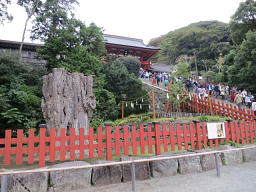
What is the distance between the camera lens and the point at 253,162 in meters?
4.85

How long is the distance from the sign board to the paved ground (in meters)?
1.33

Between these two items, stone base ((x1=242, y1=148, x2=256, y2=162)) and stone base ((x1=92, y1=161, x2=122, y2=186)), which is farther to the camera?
stone base ((x1=242, y1=148, x2=256, y2=162))

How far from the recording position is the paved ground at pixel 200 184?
3107 millimetres

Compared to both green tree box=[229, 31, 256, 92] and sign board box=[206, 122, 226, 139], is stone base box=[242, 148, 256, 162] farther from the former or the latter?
green tree box=[229, 31, 256, 92]

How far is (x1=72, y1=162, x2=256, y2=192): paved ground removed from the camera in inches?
122

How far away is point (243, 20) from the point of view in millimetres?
19594

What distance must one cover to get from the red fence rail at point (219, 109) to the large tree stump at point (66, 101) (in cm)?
754

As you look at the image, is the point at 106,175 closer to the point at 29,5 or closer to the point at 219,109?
the point at 219,109

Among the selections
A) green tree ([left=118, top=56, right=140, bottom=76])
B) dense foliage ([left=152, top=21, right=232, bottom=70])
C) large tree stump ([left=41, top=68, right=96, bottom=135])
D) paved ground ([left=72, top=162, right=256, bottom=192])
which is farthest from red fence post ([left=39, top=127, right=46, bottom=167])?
dense foliage ([left=152, top=21, right=232, bottom=70])

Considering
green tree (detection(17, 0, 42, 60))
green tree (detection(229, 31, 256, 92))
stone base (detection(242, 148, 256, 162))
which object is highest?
green tree (detection(17, 0, 42, 60))

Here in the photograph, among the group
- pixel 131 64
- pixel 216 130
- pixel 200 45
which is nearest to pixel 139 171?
pixel 216 130

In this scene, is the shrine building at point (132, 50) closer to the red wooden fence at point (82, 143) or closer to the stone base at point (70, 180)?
the red wooden fence at point (82, 143)

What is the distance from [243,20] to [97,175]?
2420 centimetres

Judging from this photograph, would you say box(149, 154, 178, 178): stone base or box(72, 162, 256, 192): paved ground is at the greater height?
box(149, 154, 178, 178): stone base
